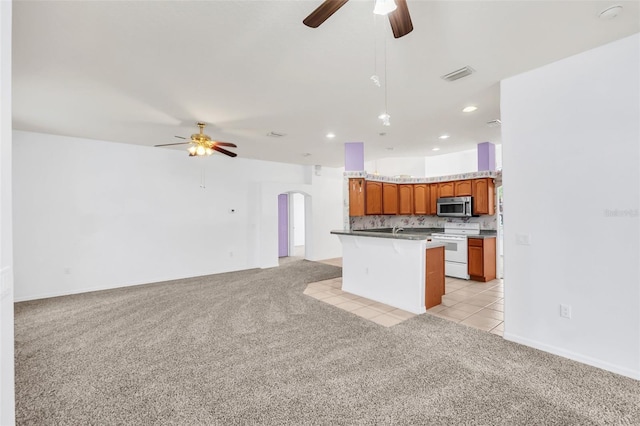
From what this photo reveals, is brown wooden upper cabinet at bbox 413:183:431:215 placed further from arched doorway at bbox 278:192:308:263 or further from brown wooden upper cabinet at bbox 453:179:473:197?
arched doorway at bbox 278:192:308:263

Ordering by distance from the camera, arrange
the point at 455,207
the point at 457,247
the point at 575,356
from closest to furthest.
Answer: the point at 575,356 < the point at 457,247 < the point at 455,207

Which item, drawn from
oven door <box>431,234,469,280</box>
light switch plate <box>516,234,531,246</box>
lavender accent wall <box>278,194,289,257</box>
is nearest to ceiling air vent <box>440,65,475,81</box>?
light switch plate <box>516,234,531,246</box>

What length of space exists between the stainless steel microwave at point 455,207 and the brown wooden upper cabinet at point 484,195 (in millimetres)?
128

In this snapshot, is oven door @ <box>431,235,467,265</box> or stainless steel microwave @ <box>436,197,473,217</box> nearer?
oven door @ <box>431,235,467,265</box>

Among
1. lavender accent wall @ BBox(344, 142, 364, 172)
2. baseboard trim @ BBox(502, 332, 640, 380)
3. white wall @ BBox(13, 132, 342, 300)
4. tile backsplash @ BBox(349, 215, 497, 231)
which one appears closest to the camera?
baseboard trim @ BBox(502, 332, 640, 380)

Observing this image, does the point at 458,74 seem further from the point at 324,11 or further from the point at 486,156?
the point at 486,156

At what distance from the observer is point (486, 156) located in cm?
561

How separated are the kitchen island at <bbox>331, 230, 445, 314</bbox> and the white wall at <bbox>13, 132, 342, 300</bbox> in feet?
10.7

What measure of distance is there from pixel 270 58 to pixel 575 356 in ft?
13.0

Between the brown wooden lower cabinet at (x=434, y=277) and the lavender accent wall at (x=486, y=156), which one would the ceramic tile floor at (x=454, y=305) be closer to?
the brown wooden lower cabinet at (x=434, y=277)

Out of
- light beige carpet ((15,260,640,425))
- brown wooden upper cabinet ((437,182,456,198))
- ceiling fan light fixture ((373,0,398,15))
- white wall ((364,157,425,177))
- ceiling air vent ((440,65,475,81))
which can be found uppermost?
ceiling air vent ((440,65,475,81))

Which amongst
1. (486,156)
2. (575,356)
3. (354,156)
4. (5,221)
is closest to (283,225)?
(354,156)

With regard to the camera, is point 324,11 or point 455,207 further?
point 455,207

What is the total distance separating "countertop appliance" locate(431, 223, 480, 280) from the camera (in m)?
5.43
